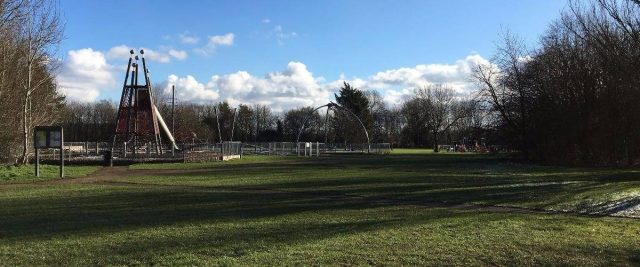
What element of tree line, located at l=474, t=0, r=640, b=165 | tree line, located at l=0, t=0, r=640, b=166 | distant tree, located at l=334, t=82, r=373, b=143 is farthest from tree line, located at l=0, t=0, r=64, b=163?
distant tree, located at l=334, t=82, r=373, b=143

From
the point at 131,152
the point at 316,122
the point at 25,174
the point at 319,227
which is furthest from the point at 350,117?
the point at 319,227

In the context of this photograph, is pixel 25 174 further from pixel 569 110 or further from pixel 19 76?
pixel 569 110

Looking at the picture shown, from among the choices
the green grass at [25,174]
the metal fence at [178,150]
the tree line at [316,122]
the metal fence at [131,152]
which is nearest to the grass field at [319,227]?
the green grass at [25,174]

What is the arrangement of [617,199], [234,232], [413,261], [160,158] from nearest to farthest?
[413,261] < [234,232] < [617,199] < [160,158]

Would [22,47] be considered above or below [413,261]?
above

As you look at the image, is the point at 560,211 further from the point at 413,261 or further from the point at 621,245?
the point at 413,261

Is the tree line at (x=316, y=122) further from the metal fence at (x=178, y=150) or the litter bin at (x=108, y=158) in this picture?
the litter bin at (x=108, y=158)

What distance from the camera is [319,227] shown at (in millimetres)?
10906

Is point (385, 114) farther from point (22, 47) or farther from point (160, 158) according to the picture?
point (22, 47)

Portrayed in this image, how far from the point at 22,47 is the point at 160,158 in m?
13.6

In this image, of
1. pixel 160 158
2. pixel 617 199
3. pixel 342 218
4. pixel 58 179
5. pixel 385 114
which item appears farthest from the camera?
pixel 385 114

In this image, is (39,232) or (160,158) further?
(160,158)

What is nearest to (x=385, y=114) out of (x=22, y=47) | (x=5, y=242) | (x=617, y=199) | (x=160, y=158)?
(x=160, y=158)

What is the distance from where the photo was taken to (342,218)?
40.4 ft
